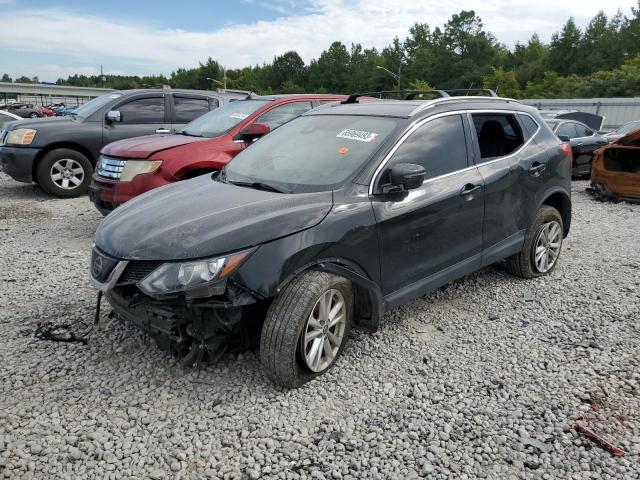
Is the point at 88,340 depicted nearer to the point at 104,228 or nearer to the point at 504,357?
the point at 104,228

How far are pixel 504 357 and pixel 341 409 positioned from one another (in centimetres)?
128

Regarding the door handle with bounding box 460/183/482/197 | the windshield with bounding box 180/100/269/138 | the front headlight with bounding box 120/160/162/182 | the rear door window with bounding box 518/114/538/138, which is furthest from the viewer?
the windshield with bounding box 180/100/269/138

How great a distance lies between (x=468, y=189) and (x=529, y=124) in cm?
140

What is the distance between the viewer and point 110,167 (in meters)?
5.88

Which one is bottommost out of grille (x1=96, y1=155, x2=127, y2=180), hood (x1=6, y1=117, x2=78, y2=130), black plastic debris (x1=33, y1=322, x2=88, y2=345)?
black plastic debris (x1=33, y1=322, x2=88, y2=345)

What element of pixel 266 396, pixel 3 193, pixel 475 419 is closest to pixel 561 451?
pixel 475 419

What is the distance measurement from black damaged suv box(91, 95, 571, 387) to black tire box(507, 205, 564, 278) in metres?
0.21

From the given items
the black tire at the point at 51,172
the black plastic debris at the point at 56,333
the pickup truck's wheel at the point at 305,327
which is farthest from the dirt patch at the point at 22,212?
the pickup truck's wheel at the point at 305,327

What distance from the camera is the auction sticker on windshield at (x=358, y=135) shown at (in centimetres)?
355

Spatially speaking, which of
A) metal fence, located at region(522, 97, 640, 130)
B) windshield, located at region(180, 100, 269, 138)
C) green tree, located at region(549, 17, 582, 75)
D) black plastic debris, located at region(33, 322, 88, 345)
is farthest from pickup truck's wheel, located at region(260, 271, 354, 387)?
green tree, located at region(549, 17, 582, 75)

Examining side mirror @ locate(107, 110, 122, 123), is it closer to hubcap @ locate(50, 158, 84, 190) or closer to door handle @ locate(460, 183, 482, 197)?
hubcap @ locate(50, 158, 84, 190)

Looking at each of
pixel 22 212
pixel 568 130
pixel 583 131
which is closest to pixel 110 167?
pixel 22 212

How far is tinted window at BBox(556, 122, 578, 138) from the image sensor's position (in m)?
11.2

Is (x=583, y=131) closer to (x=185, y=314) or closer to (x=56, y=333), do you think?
(x=185, y=314)
